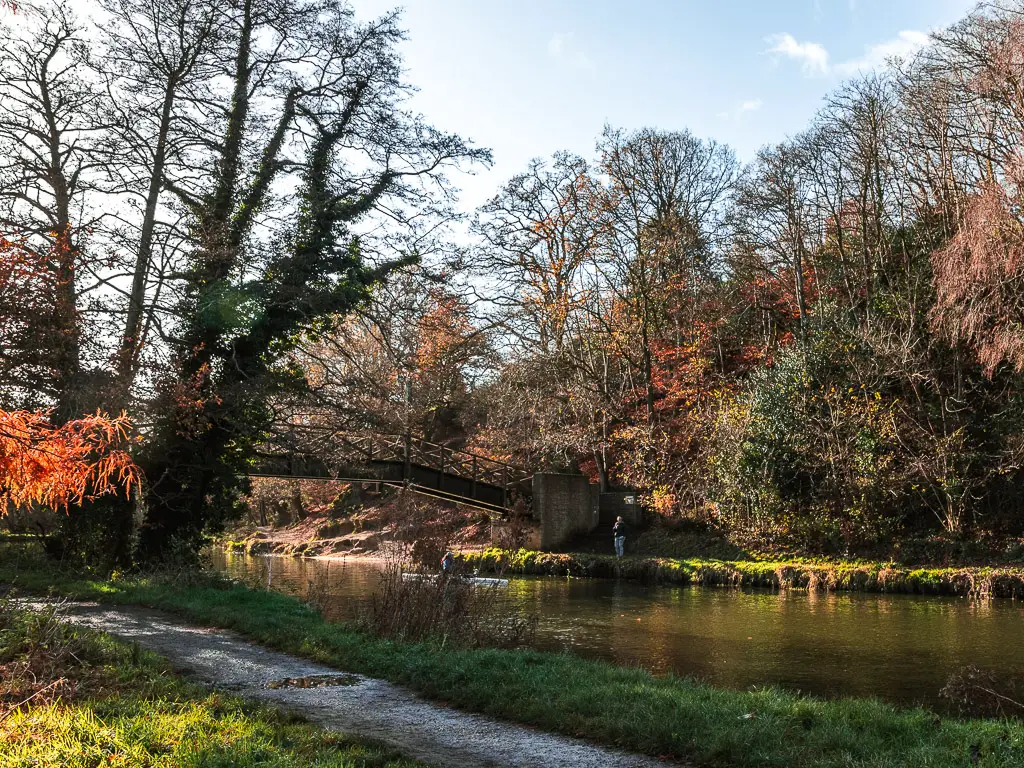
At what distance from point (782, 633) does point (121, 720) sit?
419 inches

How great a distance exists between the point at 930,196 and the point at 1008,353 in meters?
6.97

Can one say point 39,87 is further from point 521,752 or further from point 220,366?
point 521,752

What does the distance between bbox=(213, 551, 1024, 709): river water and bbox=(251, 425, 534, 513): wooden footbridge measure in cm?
291

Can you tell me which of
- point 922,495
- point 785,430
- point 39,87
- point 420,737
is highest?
point 39,87

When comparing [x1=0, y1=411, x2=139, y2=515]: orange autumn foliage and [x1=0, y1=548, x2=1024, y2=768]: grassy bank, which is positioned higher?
[x1=0, y1=411, x2=139, y2=515]: orange autumn foliage

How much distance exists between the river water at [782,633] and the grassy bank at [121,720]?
5.50m

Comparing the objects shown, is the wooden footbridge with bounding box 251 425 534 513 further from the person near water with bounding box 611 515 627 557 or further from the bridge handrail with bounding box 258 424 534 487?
the person near water with bounding box 611 515 627 557

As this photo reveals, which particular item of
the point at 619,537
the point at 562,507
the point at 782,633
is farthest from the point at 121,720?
the point at 562,507

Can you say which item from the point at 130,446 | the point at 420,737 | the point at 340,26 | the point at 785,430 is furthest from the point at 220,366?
the point at 785,430

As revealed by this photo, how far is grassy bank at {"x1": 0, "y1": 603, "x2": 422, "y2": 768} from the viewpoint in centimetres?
521

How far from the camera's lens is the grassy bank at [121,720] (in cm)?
521

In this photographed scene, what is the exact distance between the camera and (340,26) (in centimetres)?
1816

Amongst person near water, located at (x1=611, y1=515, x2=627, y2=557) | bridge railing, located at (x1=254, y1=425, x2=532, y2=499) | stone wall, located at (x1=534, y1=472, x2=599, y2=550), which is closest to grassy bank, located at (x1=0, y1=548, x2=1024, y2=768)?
bridge railing, located at (x1=254, y1=425, x2=532, y2=499)

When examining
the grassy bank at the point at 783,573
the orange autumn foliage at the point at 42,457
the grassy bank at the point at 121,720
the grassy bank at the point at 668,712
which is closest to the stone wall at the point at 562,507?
the grassy bank at the point at 783,573
